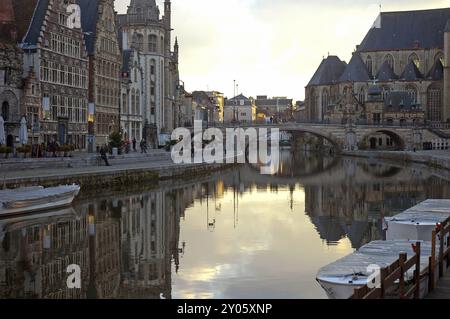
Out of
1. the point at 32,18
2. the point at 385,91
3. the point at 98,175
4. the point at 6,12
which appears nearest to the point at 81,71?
the point at 32,18

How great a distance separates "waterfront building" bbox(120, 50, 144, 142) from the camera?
63641 millimetres

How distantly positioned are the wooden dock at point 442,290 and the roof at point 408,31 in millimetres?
98600

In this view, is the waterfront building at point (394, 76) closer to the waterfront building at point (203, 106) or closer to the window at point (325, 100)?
the window at point (325, 100)

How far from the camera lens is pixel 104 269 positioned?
60.8 ft

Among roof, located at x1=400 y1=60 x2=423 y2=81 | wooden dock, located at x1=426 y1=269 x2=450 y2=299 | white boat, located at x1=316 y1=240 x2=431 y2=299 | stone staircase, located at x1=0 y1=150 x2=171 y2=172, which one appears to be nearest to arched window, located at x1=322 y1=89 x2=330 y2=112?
roof, located at x1=400 y1=60 x2=423 y2=81

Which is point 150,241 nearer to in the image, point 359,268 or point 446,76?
point 359,268

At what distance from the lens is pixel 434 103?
333ft

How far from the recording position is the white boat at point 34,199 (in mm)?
26547

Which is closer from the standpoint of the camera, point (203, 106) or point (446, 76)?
point (446, 76)

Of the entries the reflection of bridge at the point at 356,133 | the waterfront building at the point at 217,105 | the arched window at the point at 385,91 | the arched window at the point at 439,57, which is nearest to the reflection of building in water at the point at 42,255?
the reflection of bridge at the point at 356,133

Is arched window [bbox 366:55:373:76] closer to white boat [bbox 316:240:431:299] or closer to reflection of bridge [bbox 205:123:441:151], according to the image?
reflection of bridge [bbox 205:123:441:151]

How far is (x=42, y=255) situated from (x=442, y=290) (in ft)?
38.6

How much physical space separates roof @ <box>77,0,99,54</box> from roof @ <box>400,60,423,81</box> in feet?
198

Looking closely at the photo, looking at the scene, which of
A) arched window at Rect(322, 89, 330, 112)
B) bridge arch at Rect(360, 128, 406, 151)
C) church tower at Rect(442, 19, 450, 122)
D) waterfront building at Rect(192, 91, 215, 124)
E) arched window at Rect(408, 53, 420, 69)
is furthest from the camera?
waterfront building at Rect(192, 91, 215, 124)
